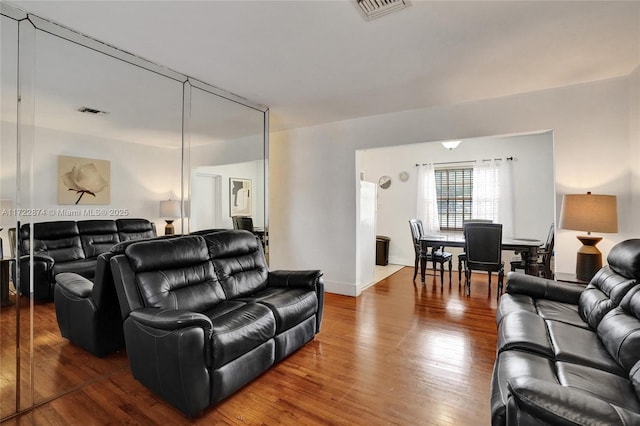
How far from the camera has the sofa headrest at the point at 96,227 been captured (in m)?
2.30

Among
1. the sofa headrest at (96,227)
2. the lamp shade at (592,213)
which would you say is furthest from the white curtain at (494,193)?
the sofa headrest at (96,227)

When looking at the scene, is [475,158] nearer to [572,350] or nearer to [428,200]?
[428,200]

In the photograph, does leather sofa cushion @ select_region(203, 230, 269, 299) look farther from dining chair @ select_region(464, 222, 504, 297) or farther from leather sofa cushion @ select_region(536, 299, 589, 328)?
dining chair @ select_region(464, 222, 504, 297)

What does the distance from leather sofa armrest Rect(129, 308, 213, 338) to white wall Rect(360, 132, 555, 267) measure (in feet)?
11.0

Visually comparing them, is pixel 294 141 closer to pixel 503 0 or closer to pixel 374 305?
pixel 374 305

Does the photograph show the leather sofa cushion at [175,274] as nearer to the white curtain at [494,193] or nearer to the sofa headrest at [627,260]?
the sofa headrest at [627,260]

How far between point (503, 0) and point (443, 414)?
2.52 metres

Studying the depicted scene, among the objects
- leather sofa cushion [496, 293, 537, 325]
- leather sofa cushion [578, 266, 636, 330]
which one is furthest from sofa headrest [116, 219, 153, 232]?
leather sofa cushion [578, 266, 636, 330]

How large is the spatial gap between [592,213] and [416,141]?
1.88 m

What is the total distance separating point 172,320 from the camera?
5.96 feet

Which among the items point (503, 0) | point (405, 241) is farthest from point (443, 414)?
point (405, 241)

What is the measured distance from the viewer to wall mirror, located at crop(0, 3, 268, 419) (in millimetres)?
1924

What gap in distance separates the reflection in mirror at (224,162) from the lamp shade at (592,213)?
11.0ft

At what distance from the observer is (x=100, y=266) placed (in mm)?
2324
